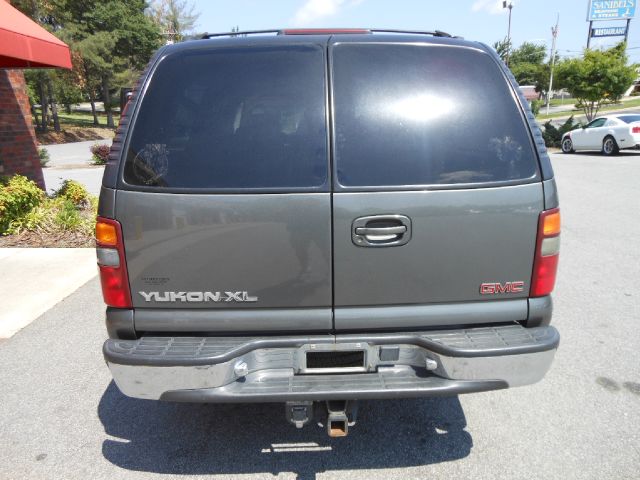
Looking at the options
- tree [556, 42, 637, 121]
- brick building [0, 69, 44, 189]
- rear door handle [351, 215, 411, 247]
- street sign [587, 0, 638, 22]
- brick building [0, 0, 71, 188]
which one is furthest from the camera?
street sign [587, 0, 638, 22]

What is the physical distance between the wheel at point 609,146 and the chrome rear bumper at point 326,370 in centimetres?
1792

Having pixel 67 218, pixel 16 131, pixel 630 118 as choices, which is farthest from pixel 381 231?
pixel 630 118

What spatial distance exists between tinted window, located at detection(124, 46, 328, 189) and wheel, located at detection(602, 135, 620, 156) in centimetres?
1830

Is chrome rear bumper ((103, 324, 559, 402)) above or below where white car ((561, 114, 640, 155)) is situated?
above

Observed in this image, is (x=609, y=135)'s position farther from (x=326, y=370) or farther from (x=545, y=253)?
(x=326, y=370)

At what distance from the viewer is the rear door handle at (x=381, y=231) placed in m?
2.03

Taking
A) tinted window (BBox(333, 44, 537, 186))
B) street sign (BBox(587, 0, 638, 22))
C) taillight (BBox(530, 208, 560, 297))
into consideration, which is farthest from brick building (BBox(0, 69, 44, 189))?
street sign (BBox(587, 0, 638, 22))

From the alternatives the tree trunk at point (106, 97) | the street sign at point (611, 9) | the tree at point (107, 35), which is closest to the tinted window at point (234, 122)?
the tree at point (107, 35)

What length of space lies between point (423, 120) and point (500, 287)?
0.86 metres

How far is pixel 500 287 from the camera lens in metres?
2.16

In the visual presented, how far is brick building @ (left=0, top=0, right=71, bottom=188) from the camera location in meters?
6.05

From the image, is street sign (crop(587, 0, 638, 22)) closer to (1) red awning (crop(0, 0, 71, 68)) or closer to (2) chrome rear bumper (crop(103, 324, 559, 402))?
(1) red awning (crop(0, 0, 71, 68))

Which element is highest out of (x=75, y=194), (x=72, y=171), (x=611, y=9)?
(x=611, y=9)

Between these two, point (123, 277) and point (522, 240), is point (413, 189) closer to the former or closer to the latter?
point (522, 240)
